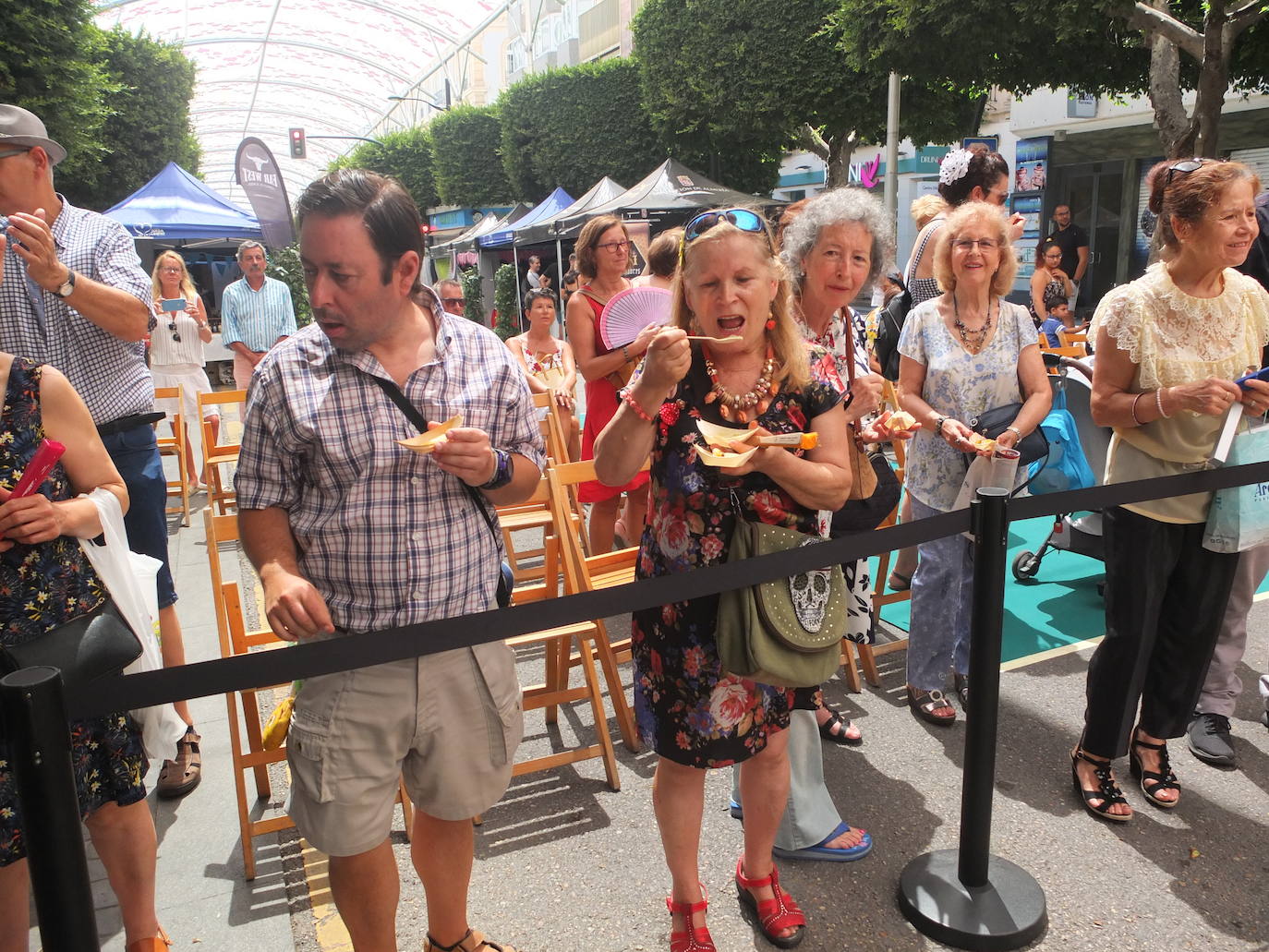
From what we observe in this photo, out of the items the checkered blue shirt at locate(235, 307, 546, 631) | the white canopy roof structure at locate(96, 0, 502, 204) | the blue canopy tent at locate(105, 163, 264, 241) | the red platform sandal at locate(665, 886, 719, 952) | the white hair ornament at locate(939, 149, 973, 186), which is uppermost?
the white canopy roof structure at locate(96, 0, 502, 204)

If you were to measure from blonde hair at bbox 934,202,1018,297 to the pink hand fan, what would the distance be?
1275 mm

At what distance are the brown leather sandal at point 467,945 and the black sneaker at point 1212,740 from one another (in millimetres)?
2444

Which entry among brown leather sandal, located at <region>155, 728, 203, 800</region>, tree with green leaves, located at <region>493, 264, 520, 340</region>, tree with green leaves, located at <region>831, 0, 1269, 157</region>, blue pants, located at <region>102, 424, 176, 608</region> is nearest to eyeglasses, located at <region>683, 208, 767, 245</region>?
blue pants, located at <region>102, 424, 176, 608</region>

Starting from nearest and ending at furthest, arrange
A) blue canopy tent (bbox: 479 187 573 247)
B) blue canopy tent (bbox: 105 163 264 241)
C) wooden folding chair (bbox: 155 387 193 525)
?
wooden folding chair (bbox: 155 387 193 525), blue canopy tent (bbox: 105 163 264 241), blue canopy tent (bbox: 479 187 573 247)

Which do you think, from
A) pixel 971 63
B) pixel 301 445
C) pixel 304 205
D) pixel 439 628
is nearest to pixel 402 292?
pixel 304 205

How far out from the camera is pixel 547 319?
21.5ft

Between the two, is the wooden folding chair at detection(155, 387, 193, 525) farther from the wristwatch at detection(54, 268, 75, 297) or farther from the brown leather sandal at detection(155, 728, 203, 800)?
the wristwatch at detection(54, 268, 75, 297)

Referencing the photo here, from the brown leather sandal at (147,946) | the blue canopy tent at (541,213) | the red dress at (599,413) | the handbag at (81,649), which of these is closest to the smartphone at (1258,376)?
the red dress at (599,413)

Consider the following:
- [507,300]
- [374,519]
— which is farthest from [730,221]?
[507,300]

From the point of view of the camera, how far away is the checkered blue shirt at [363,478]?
5.99 ft

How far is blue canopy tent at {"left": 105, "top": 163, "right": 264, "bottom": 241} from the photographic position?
15.1 m

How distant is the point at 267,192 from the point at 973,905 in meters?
15.3

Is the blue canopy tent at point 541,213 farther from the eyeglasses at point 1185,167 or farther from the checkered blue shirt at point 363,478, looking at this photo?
the checkered blue shirt at point 363,478

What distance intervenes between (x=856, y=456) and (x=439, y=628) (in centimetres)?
150
